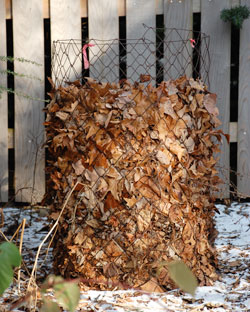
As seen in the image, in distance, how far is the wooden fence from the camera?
3.59 metres

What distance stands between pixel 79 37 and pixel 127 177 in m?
1.90

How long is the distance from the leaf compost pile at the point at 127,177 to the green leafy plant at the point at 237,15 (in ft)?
4.64

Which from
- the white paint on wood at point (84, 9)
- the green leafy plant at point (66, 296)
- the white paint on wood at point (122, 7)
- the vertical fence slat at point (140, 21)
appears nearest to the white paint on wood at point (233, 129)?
the vertical fence slat at point (140, 21)

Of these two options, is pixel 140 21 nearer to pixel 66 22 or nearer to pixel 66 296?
pixel 66 22

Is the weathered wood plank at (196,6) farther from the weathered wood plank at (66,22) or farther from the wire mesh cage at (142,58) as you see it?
the weathered wood plank at (66,22)

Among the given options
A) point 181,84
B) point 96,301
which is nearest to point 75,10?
point 181,84

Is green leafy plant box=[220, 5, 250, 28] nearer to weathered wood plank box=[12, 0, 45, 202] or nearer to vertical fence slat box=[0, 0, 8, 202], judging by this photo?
weathered wood plank box=[12, 0, 45, 202]

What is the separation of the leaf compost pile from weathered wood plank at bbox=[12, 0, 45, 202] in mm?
1551

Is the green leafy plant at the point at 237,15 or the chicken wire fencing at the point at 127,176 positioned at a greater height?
the green leafy plant at the point at 237,15

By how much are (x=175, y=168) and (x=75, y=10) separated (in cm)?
203

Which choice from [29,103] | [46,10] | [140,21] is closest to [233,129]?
[140,21]

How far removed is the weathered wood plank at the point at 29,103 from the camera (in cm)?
373

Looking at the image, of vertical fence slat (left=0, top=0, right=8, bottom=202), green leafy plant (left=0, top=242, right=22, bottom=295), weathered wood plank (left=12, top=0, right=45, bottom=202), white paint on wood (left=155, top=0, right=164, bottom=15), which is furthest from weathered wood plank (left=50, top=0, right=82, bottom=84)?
green leafy plant (left=0, top=242, right=22, bottom=295)

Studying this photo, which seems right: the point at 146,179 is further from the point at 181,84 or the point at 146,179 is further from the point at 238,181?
the point at 238,181
